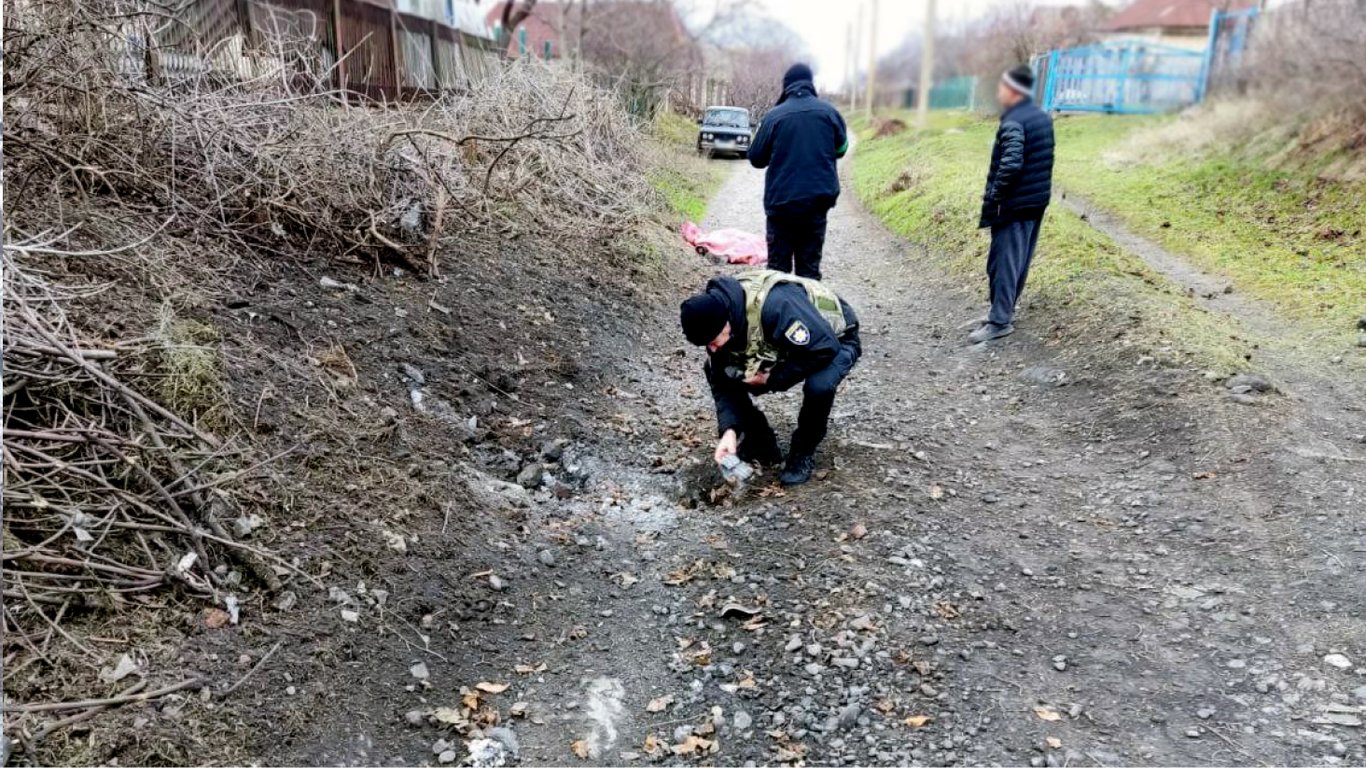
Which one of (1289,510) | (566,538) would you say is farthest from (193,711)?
(1289,510)

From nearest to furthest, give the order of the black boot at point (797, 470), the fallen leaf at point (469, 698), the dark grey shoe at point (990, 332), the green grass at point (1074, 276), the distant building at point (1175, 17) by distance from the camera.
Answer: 1. the fallen leaf at point (469, 698)
2. the black boot at point (797, 470)
3. the green grass at point (1074, 276)
4. the dark grey shoe at point (990, 332)
5. the distant building at point (1175, 17)

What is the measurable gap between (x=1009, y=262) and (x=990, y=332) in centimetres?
55

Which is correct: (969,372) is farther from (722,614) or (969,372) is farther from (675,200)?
(675,200)

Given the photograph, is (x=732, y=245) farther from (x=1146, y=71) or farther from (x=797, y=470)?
(x=1146, y=71)

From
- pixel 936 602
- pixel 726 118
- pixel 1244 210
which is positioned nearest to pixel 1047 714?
pixel 936 602

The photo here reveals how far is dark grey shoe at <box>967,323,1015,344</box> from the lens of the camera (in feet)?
20.7

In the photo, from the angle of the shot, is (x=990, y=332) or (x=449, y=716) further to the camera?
(x=990, y=332)

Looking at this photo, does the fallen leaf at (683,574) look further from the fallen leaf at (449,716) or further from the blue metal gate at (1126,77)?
the blue metal gate at (1126,77)

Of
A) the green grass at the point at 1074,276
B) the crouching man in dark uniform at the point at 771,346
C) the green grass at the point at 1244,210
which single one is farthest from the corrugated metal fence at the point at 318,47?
the green grass at the point at 1244,210

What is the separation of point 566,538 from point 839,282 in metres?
5.65

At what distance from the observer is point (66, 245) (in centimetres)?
397

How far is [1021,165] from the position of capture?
5738 millimetres

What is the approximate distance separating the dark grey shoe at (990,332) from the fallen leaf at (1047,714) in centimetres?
398

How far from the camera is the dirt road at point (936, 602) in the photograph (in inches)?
107
